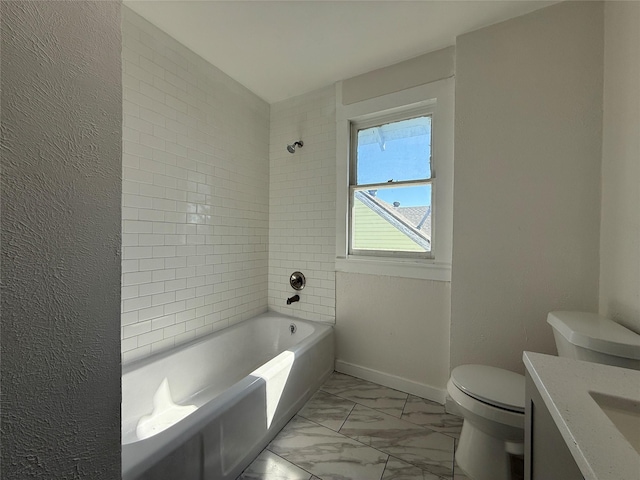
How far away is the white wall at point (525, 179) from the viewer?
1.39 metres

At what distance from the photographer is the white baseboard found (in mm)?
1846

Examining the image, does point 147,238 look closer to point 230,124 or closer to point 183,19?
point 230,124

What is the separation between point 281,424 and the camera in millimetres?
1570

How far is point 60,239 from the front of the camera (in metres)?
0.53

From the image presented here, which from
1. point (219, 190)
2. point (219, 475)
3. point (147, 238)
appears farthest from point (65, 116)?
point (219, 190)

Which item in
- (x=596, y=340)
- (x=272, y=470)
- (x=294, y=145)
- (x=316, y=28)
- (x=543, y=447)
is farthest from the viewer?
(x=294, y=145)

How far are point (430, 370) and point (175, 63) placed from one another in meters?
2.79

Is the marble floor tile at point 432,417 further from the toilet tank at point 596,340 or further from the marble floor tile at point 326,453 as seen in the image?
the toilet tank at point 596,340

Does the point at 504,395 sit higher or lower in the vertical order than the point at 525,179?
lower

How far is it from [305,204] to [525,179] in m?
1.60

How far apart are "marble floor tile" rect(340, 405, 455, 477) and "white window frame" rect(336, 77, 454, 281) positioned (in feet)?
3.10

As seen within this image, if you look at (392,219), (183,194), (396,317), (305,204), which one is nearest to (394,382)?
(396,317)

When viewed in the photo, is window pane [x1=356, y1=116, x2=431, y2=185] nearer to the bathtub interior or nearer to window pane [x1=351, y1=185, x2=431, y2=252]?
window pane [x1=351, y1=185, x2=431, y2=252]

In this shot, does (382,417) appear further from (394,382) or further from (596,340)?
(596,340)
